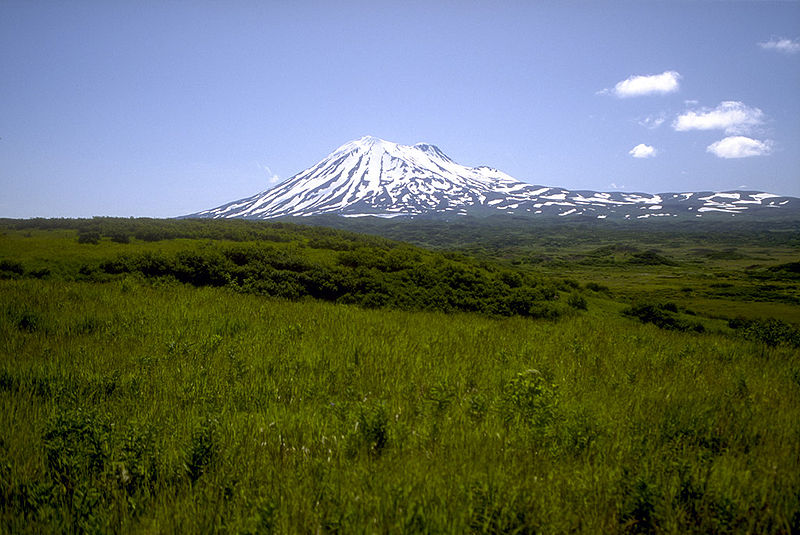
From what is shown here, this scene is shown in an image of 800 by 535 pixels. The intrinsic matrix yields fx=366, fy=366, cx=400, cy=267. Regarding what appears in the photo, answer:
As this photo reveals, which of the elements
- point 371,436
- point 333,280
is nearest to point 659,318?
point 333,280

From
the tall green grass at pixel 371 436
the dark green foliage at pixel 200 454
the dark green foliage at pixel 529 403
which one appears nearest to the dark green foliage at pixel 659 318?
the tall green grass at pixel 371 436

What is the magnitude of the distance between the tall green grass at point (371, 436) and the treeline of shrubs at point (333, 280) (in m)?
5.34

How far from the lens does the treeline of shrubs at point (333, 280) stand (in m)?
12.4

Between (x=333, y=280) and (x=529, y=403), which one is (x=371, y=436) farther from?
(x=333, y=280)

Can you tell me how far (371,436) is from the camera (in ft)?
11.3

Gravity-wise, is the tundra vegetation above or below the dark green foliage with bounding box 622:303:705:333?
above

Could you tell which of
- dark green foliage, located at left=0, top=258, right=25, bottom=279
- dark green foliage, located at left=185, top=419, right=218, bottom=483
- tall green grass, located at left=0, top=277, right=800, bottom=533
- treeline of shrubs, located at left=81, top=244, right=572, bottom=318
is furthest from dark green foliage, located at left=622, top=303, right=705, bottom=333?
dark green foliage, located at left=0, top=258, right=25, bottom=279

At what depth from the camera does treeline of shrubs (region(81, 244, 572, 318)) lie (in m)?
12.4

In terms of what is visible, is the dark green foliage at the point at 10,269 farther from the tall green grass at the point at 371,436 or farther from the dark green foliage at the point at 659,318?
the dark green foliage at the point at 659,318

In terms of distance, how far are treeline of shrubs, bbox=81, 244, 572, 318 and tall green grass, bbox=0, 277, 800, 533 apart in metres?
5.34

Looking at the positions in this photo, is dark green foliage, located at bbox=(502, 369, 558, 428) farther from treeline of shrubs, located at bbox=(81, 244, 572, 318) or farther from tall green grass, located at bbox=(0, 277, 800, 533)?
treeline of shrubs, located at bbox=(81, 244, 572, 318)

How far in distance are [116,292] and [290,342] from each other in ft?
21.1

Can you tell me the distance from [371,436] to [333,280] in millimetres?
9960

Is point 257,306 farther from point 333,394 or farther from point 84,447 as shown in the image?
point 84,447
